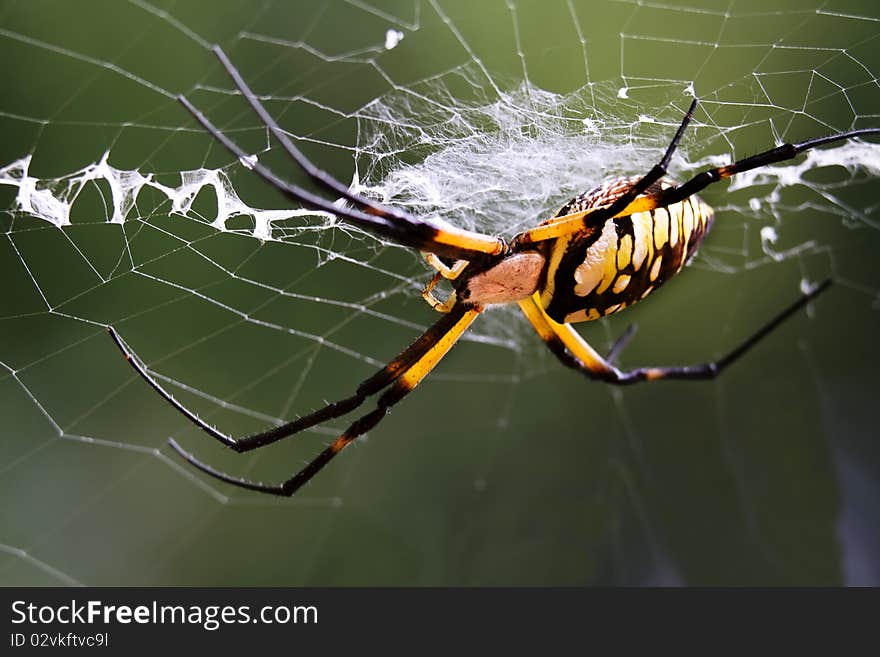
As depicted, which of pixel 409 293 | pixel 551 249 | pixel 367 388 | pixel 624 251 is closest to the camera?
pixel 624 251

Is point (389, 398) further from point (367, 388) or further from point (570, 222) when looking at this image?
point (570, 222)

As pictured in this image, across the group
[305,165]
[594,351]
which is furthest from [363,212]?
[594,351]

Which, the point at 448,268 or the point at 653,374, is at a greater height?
the point at 448,268

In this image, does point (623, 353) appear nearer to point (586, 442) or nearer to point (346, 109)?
point (586, 442)

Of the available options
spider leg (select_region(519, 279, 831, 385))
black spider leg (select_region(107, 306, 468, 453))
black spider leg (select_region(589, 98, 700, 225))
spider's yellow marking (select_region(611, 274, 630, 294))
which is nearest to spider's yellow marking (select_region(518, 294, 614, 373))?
spider leg (select_region(519, 279, 831, 385))

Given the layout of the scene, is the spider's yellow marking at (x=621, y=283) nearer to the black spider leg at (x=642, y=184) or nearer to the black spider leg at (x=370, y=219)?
the black spider leg at (x=642, y=184)

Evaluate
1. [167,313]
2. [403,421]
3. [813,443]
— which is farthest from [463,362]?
[813,443]
